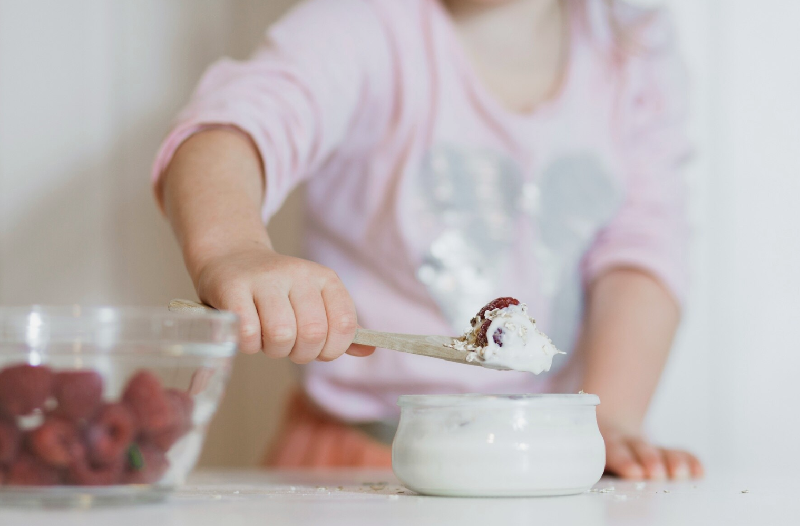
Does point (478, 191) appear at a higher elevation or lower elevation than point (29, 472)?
higher

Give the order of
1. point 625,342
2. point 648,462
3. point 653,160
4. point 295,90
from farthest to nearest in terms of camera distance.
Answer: point 653,160
point 625,342
point 295,90
point 648,462

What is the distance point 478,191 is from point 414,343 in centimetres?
46

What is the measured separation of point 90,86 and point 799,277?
122cm

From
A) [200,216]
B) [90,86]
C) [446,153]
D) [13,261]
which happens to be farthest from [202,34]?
[200,216]

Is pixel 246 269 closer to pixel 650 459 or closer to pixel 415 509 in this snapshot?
pixel 415 509

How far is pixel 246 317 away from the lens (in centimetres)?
49

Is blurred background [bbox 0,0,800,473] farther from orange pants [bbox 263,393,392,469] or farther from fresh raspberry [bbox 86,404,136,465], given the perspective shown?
fresh raspberry [bbox 86,404,136,465]

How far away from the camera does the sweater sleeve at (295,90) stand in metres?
0.70

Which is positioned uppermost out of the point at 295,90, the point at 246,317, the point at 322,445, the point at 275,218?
the point at 295,90

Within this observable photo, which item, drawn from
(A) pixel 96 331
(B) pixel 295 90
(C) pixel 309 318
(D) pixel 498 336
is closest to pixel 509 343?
(D) pixel 498 336

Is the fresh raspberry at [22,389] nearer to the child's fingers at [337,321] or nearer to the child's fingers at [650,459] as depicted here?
the child's fingers at [337,321]

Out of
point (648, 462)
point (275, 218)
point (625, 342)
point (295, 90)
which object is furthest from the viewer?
point (275, 218)

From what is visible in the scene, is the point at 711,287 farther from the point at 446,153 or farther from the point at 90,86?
the point at 90,86

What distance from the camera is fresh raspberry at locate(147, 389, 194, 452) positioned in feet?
1.21
